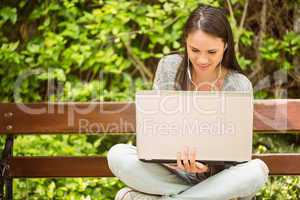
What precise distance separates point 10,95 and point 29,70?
0.69 ft

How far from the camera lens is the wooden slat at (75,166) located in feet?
8.57

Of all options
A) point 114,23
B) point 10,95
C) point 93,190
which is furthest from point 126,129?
point 10,95

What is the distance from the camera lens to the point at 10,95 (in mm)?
3822

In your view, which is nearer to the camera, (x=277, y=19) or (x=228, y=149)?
(x=228, y=149)

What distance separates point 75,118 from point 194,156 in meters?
0.77

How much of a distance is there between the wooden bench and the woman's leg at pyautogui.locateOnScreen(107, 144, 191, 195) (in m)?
0.47

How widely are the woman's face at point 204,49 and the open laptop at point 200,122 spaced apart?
281 mm

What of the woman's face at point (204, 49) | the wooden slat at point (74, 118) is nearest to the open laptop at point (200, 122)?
the woman's face at point (204, 49)

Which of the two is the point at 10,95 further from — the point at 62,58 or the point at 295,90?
the point at 295,90

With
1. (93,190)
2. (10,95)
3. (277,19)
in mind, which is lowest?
(93,190)

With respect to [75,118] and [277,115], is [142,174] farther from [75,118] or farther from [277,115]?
[277,115]

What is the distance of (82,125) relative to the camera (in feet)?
8.65

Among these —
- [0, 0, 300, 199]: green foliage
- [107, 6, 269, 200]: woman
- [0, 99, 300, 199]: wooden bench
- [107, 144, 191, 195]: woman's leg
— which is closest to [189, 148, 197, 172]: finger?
[107, 6, 269, 200]: woman

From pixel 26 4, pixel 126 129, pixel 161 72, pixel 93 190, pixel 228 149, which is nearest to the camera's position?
pixel 228 149
